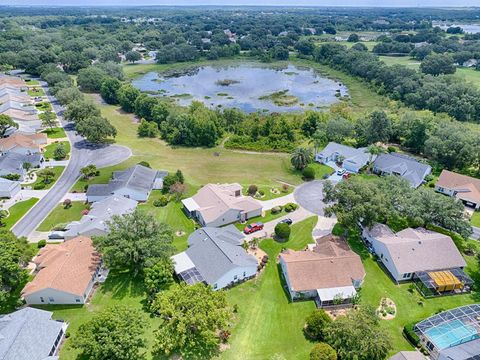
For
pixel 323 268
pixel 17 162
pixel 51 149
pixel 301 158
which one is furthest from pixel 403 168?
pixel 51 149

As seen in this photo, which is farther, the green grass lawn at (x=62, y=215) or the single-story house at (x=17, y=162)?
the single-story house at (x=17, y=162)

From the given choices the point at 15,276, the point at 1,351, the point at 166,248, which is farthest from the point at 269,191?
the point at 1,351

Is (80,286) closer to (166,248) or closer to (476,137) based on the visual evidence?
(166,248)

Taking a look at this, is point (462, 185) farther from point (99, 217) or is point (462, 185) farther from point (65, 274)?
point (65, 274)

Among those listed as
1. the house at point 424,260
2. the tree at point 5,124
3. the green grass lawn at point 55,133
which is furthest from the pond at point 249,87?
the house at point 424,260

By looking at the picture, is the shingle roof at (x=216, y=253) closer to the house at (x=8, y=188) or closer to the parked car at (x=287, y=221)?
the parked car at (x=287, y=221)

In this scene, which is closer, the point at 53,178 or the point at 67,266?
the point at 67,266
